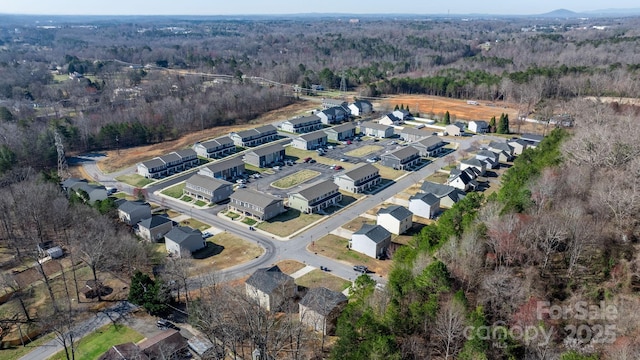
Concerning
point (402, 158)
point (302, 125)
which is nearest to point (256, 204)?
point (402, 158)

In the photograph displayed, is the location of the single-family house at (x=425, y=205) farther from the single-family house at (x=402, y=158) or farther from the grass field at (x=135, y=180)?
the grass field at (x=135, y=180)

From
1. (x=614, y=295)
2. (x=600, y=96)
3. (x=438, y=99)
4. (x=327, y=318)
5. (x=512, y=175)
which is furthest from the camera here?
(x=438, y=99)

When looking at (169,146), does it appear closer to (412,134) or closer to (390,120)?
(412,134)

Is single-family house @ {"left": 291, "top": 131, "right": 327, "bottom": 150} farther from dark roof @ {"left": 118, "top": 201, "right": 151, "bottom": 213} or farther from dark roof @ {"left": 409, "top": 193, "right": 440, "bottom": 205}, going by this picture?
dark roof @ {"left": 118, "top": 201, "right": 151, "bottom": 213}

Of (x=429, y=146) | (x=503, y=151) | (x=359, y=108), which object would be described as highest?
(x=359, y=108)

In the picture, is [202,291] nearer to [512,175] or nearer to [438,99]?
[512,175]

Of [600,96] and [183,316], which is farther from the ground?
[600,96]

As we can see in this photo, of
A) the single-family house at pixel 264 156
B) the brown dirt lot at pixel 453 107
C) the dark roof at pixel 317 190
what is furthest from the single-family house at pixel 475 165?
the brown dirt lot at pixel 453 107

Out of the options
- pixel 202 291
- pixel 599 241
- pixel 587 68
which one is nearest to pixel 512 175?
pixel 599 241
